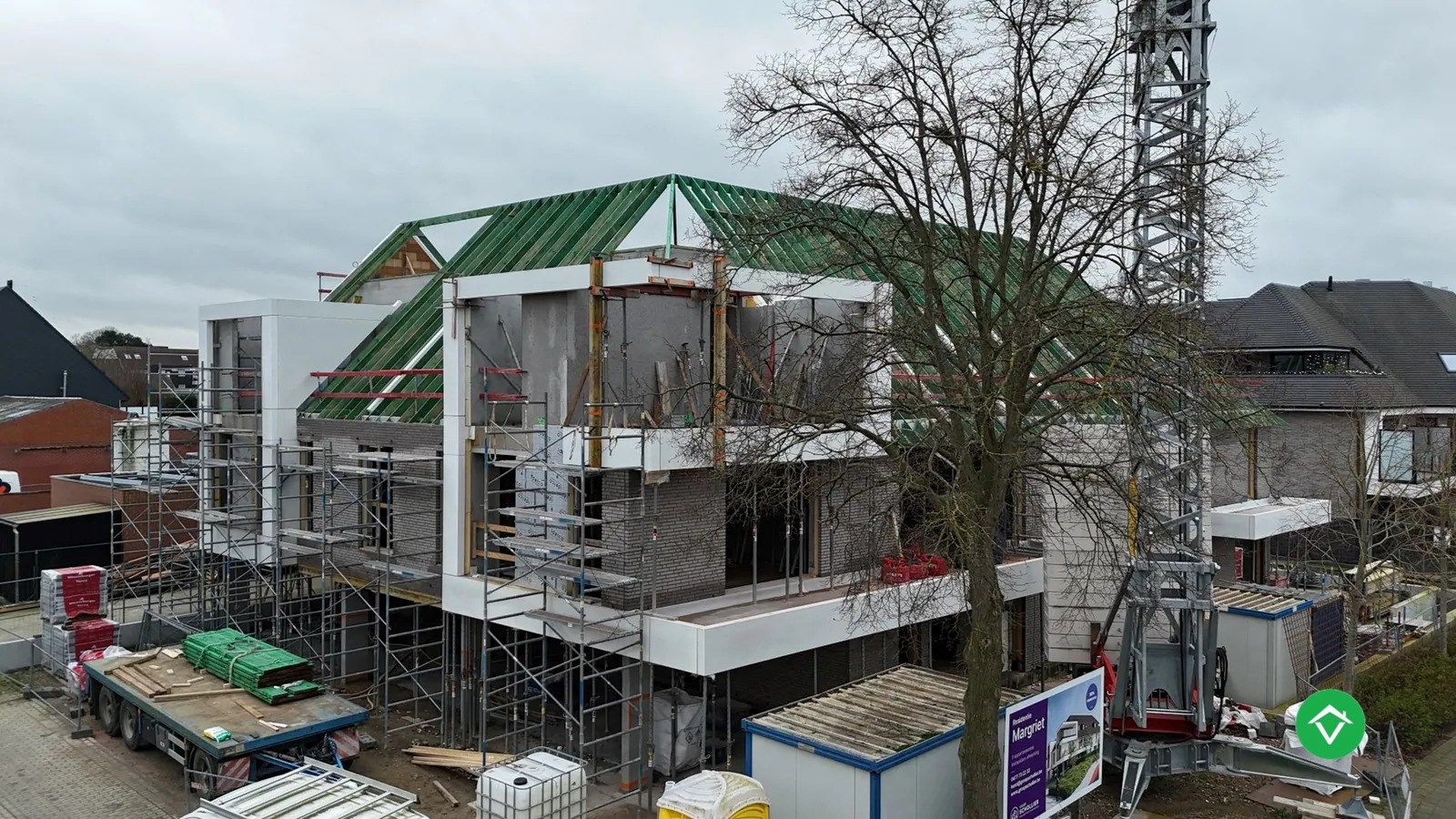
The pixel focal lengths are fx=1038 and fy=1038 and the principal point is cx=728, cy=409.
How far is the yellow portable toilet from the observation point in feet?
36.9

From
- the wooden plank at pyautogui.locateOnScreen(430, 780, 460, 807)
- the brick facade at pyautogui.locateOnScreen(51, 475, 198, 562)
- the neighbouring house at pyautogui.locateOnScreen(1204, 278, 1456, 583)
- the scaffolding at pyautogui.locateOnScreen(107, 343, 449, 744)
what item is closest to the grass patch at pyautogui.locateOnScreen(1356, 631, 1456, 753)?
the neighbouring house at pyautogui.locateOnScreen(1204, 278, 1456, 583)

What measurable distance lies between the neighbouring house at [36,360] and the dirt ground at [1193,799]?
1703 inches

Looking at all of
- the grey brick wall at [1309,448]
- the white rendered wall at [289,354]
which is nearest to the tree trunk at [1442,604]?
the grey brick wall at [1309,448]

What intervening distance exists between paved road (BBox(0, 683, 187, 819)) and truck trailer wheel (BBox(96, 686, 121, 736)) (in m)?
0.16

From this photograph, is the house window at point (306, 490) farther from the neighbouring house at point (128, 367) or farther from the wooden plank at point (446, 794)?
the neighbouring house at point (128, 367)

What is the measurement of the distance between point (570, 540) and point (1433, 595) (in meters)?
22.9

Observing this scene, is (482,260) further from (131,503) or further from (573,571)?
(131,503)

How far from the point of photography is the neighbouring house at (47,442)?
108 feet

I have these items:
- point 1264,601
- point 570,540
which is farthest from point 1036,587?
point 570,540

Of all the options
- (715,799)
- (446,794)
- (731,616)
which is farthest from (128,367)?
(715,799)

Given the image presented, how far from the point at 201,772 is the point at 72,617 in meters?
9.82

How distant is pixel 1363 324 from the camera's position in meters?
39.1

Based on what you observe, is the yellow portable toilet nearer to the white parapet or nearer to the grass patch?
the grass patch

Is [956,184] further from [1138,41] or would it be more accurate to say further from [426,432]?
[426,432]
